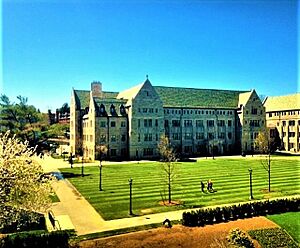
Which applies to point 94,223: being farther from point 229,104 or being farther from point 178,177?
point 229,104

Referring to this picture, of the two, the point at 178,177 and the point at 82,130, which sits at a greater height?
the point at 82,130

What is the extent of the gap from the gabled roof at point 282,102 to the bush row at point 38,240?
226 ft

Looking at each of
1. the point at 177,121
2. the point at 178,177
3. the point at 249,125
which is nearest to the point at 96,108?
the point at 177,121

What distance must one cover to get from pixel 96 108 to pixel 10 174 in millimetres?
45213

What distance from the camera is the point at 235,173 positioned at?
42.2 m

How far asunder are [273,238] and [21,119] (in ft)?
139

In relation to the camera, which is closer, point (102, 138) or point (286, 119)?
point (102, 138)

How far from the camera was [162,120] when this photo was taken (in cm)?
6631

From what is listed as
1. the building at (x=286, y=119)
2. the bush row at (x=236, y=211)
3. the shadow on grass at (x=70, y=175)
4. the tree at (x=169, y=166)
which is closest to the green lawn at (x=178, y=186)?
the shadow on grass at (x=70, y=175)

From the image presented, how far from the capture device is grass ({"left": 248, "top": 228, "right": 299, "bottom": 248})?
1900 centimetres

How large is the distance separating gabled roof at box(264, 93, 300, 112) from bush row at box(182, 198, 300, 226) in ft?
183

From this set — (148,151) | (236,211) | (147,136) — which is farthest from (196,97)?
(236,211)

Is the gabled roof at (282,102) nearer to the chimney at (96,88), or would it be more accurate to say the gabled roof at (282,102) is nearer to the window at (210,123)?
the window at (210,123)

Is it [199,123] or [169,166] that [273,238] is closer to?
[169,166]
